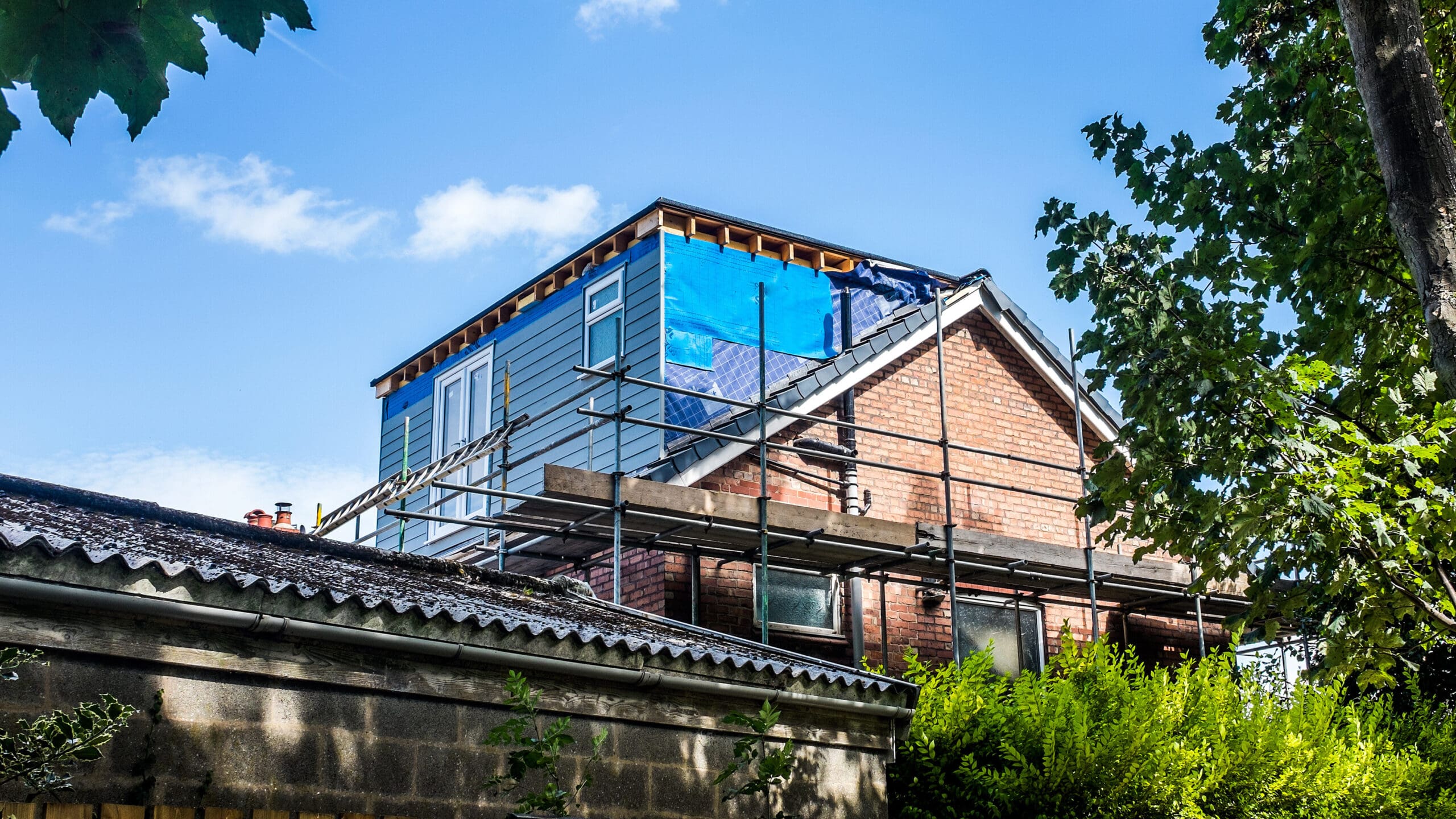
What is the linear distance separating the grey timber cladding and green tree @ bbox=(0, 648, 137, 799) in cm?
983

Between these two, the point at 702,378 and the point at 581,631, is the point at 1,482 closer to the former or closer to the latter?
the point at 581,631

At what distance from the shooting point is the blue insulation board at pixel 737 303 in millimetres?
17031

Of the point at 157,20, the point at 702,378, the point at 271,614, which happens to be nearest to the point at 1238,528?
the point at 271,614

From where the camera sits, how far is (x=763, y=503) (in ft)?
44.0

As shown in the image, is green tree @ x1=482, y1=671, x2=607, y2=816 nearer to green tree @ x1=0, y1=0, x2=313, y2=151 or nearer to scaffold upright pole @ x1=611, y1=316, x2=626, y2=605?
green tree @ x1=0, y1=0, x2=313, y2=151

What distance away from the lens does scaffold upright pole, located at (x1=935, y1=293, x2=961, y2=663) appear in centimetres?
1413

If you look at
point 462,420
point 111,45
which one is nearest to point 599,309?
point 462,420

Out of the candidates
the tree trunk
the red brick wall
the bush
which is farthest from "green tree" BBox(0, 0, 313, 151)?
the red brick wall

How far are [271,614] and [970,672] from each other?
6.06 m

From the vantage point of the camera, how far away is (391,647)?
6.92m

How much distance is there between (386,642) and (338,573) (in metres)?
1.60

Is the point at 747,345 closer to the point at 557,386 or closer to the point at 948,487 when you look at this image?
the point at 557,386

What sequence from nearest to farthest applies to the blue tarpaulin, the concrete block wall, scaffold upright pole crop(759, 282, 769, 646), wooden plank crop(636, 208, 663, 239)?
the concrete block wall, scaffold upright pole crop(759, 282, 769, 646), the blue tarpaulin, wooden plank crop(636, 208, 663, 239)

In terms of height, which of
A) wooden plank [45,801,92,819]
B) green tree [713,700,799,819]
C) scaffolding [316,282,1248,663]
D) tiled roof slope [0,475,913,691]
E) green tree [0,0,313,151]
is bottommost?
wooden plank [45,801,92,819]
